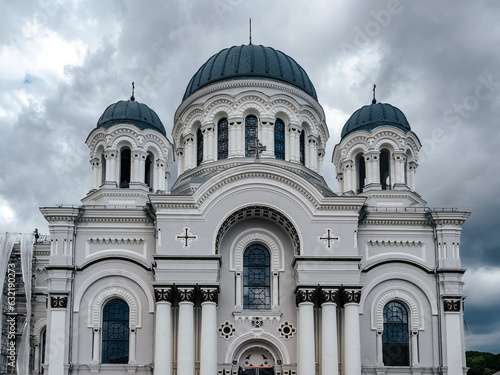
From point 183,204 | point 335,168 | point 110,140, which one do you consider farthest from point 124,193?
point 335,168

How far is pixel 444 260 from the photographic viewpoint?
84.6 ft

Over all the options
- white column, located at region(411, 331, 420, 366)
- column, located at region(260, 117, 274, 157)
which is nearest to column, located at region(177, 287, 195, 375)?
column, located at region(260, 117, 274, 157)

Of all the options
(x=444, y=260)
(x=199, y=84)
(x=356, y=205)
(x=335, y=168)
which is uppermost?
(x=199, y=84)

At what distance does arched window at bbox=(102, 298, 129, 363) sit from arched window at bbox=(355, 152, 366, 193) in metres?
10.9

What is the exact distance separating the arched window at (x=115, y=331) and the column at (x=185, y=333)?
2191mm

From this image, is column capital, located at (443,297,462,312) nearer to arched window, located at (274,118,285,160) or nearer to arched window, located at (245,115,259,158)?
arched window, located at (274,118,285,160)

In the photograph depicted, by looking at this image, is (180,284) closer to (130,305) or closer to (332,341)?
(130,305)

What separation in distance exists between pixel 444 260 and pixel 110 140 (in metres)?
13.5

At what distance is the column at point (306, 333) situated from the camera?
2389 cm

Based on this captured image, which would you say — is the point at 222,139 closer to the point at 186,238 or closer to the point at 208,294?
the point at 186,238

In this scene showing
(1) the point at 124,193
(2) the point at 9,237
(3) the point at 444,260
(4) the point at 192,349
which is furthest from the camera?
(2) the point at 9,237

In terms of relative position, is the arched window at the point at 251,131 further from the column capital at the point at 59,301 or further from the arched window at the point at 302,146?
the column capital at the point at 59,301

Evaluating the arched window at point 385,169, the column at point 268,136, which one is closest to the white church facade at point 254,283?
the column at point 268,136

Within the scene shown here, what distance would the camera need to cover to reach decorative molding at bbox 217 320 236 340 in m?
24.8
